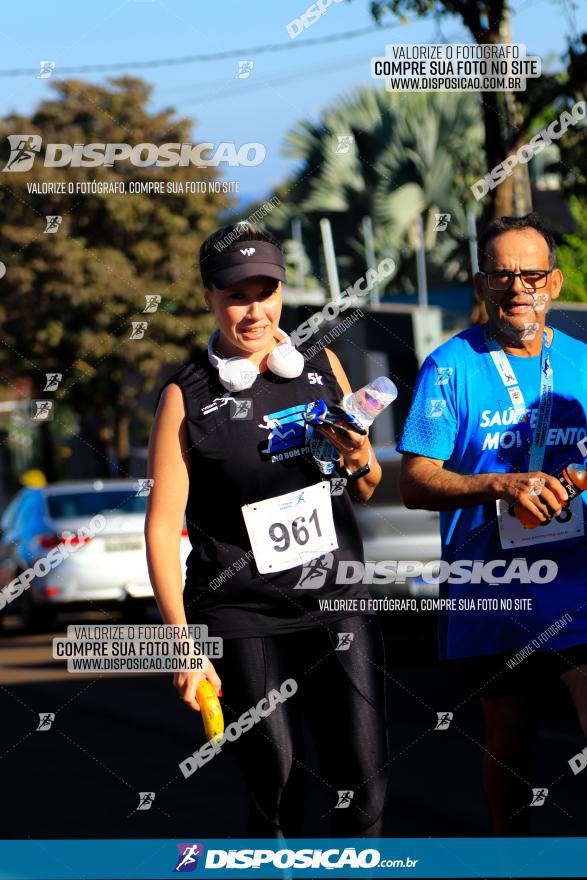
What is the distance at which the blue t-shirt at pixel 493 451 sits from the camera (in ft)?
15.1

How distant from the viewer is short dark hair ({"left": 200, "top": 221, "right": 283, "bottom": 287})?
4.54 m

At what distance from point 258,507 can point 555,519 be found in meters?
0.86

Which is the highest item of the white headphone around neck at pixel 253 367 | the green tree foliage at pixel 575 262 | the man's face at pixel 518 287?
the green tree foliage at pixel 575 262

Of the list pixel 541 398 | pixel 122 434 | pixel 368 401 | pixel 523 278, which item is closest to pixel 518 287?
pixel 523 278

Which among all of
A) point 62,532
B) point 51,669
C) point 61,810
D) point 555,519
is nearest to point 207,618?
point 555,519

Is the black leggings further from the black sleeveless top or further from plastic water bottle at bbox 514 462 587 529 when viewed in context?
plastic water bottle at bbox 514 462 587 529

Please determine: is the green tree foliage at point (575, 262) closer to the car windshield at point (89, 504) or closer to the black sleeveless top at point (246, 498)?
the car windshield at point (89, 504)

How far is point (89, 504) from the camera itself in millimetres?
17609

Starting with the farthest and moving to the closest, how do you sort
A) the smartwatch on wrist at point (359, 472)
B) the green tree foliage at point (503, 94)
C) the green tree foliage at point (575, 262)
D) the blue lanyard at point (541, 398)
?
the green tree foliage at point (575, 262), the green tree foliage at point (503, 94), the blue lanyard at point (541, 398), the smartwatch on wrist at point (359, 472)

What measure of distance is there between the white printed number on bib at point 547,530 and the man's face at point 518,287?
1.73 feet

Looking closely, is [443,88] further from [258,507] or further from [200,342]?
[200,342]

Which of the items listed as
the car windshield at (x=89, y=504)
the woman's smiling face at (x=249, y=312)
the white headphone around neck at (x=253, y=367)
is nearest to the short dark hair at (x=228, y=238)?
the woman's smiling face at (x=249, y=312)

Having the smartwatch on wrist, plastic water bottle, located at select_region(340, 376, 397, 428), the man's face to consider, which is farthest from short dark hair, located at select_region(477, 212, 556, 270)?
the smartwatch on wrist

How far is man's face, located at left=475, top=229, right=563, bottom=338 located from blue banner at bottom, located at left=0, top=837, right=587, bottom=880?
59.9 inches
